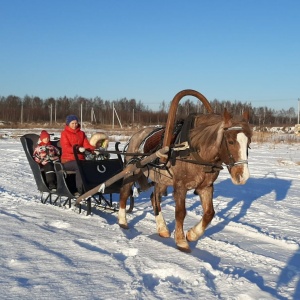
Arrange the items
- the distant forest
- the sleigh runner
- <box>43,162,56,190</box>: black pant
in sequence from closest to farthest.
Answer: the sleigh runner
<box>43,162,56,190</box>: black pant
the distant forest

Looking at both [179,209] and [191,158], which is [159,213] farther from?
[191,158]

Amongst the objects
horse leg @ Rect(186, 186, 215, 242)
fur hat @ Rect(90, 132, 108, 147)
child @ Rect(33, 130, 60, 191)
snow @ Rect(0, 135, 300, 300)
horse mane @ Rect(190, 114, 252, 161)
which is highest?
horse mane @ Rect(190, 114, 252, 161)

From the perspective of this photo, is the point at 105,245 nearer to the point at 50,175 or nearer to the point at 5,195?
the point at 50,175

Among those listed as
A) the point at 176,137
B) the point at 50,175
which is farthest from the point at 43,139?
the point at 176,137

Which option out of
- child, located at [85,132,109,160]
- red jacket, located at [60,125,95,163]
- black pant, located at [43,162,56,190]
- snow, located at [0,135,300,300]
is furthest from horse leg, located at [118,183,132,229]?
black pant, located at [43,162,56,190]

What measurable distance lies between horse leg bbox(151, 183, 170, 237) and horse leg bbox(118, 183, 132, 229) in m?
0.51

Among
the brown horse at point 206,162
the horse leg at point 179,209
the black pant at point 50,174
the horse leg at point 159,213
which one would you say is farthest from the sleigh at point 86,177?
the horse leg at point 179,209

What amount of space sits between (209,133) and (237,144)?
562mm

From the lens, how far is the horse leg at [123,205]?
6.55m

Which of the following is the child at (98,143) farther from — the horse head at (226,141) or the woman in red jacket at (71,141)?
the horse head at (226,141)

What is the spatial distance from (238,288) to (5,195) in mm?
5871

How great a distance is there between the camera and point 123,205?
669cm

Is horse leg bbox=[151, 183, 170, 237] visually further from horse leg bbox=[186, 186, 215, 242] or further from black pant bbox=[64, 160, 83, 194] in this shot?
black pant bbox=[64, 160, 83, 194]

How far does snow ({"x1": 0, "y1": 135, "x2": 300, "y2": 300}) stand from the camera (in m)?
3.83
